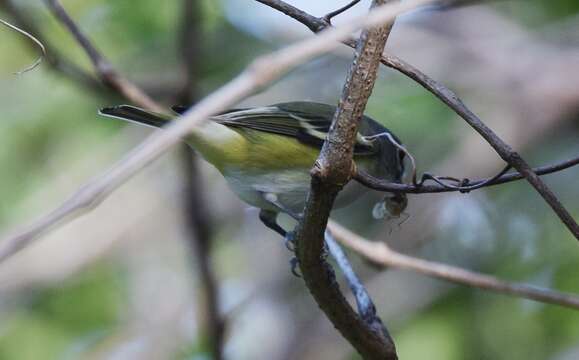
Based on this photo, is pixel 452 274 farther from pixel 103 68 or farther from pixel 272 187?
pixel 103 68

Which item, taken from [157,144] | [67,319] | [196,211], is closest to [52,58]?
[196,211]

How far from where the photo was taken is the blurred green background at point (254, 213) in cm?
418

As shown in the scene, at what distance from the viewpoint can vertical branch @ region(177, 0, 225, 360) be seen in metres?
3.22

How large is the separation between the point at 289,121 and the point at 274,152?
12cm

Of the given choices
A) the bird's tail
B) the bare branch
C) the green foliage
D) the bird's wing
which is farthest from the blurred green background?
the bare branch

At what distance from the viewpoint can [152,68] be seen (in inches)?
205

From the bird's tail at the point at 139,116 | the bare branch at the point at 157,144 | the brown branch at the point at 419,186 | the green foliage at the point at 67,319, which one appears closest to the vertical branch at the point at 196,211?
the bird's tail at the point at 139,116

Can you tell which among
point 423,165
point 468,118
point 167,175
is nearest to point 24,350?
point 167,175

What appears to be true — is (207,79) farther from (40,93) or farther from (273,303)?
(273,303)

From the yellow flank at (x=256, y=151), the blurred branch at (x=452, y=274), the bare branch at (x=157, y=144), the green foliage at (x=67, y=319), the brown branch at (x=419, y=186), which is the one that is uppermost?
the green foliage at (x=67, y=319)

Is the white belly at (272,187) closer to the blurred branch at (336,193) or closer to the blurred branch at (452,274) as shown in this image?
the blurred branch at (452,274)

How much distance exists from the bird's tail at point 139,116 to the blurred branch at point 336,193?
3.00ft

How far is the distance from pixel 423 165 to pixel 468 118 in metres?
3.29

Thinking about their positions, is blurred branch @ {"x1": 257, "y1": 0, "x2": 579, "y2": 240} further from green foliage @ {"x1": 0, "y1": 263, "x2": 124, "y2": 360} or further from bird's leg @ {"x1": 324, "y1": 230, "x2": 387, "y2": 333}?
green foliage @ {"x1": 0, "y1": 263, "x2": 124, "y2": 360}
